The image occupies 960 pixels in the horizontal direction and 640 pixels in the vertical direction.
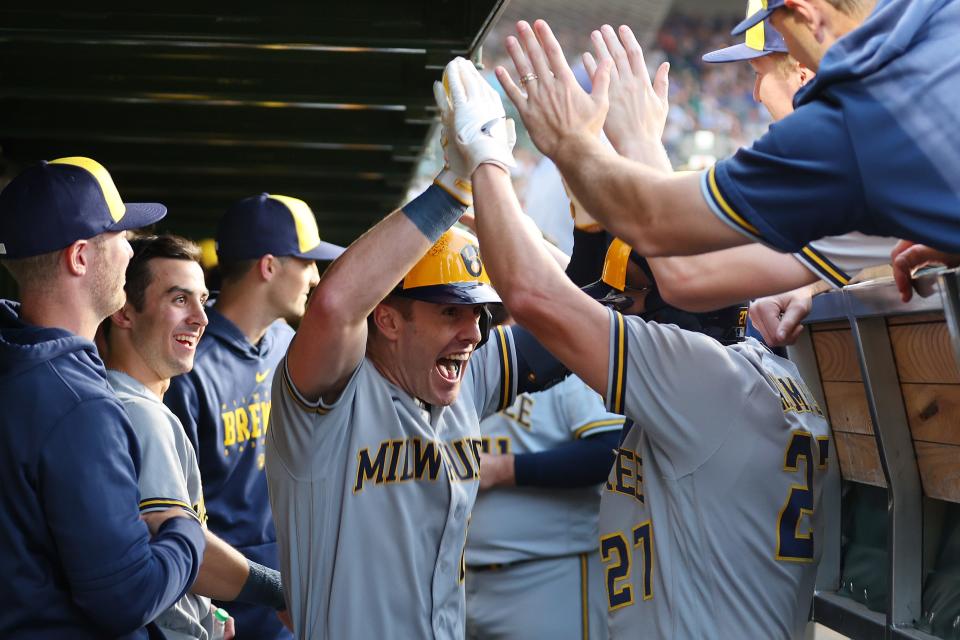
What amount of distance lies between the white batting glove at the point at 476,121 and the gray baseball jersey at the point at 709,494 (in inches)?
17.6

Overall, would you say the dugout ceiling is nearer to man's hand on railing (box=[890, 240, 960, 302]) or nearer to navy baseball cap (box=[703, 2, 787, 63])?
navy baseball cap (box=[703, 2, 787, 63])

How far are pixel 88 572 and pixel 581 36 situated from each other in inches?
778

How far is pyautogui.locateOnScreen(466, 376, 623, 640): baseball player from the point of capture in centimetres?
420

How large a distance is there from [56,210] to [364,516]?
0.97 metres

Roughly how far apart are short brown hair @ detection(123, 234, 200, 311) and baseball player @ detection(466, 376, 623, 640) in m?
1.27

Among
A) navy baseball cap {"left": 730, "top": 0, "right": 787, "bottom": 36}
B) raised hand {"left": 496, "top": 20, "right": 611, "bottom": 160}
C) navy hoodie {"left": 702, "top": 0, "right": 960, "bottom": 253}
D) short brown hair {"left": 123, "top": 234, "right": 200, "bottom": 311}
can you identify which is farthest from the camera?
short brown hair {"left": 123, "top": 234, "right": 200, "bottom": 311}

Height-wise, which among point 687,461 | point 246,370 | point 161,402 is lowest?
point 687,461

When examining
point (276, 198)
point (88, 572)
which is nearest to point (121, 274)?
point (88, 572)

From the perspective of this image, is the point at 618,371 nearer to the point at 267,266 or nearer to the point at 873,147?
the point at 873,147

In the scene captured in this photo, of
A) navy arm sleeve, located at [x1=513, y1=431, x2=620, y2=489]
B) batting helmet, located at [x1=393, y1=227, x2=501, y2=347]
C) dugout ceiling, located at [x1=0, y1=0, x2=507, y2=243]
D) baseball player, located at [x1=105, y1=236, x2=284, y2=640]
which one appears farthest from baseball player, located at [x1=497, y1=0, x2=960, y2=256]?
navy arm sleeve, located at [x1=513, y1=431, x2=620, y2=489]

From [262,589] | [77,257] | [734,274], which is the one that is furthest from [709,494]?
[77,257]

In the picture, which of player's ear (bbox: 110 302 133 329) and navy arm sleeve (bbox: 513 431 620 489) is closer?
player's ear (bbox: 110 302 133 329)

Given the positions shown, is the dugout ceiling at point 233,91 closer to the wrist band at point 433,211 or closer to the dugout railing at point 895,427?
the wrist band at point 433,211

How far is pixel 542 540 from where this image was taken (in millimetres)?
4312
